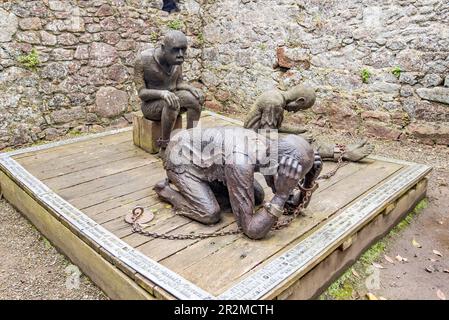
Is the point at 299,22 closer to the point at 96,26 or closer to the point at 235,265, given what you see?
the point at 96,26

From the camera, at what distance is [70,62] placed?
5145 mm

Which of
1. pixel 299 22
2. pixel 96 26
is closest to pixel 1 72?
pixel 96 26

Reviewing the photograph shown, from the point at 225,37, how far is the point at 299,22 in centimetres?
133

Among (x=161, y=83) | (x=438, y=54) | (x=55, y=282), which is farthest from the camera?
(x=438, y=54)

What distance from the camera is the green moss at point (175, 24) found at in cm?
605

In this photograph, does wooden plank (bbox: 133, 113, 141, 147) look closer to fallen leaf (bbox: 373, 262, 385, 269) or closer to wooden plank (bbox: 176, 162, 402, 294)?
wooden plank (bbox: 176, 162, 402, 294)

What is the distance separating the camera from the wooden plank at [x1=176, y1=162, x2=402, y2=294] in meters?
2.15

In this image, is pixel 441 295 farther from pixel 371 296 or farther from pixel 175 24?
pixel 175 24

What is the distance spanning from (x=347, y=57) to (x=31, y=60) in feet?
12.7

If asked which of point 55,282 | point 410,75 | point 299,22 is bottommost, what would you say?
point 55,282

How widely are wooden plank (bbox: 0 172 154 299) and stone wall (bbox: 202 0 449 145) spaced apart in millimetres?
3710

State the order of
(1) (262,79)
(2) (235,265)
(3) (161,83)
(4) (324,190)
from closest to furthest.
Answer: (2) (235,265)
(4) (324,190)
(3) (161,83)
(1) (262,79)

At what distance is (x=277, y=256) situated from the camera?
2.32 m

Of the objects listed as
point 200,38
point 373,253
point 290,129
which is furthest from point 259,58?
point 373,253
